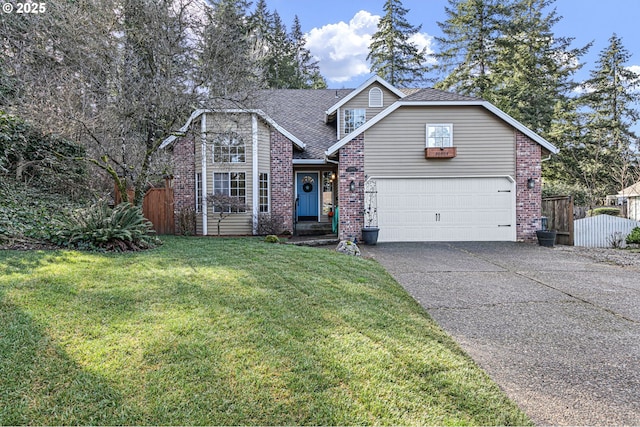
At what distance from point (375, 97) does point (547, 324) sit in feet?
37.6

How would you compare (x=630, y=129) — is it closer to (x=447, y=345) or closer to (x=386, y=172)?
(x=386, y=172)

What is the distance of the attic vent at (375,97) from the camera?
44.6 feet

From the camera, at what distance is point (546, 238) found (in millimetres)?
9805

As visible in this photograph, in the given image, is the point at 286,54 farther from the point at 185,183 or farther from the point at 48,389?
the point at 48,389

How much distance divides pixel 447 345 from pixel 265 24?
102 ft

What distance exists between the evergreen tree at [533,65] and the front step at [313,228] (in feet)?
50.4

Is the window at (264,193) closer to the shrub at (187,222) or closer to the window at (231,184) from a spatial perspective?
the window at (231,184)

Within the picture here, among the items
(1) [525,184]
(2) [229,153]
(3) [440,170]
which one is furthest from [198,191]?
(1) [525,184]

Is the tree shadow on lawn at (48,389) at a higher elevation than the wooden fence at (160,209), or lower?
lower

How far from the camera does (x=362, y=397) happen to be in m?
2.28

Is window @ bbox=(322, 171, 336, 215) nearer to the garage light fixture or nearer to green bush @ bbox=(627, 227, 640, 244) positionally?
the garage light fixture

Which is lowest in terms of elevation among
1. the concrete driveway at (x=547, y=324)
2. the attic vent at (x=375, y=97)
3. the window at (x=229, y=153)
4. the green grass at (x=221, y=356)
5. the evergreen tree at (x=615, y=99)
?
the concrete driveway at (x=547, y=324)

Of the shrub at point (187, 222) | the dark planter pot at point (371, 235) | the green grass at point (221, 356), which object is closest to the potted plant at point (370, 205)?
the dark planter pot at point (371, 235)

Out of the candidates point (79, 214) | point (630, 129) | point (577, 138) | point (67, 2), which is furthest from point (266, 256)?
point (630, 129)
